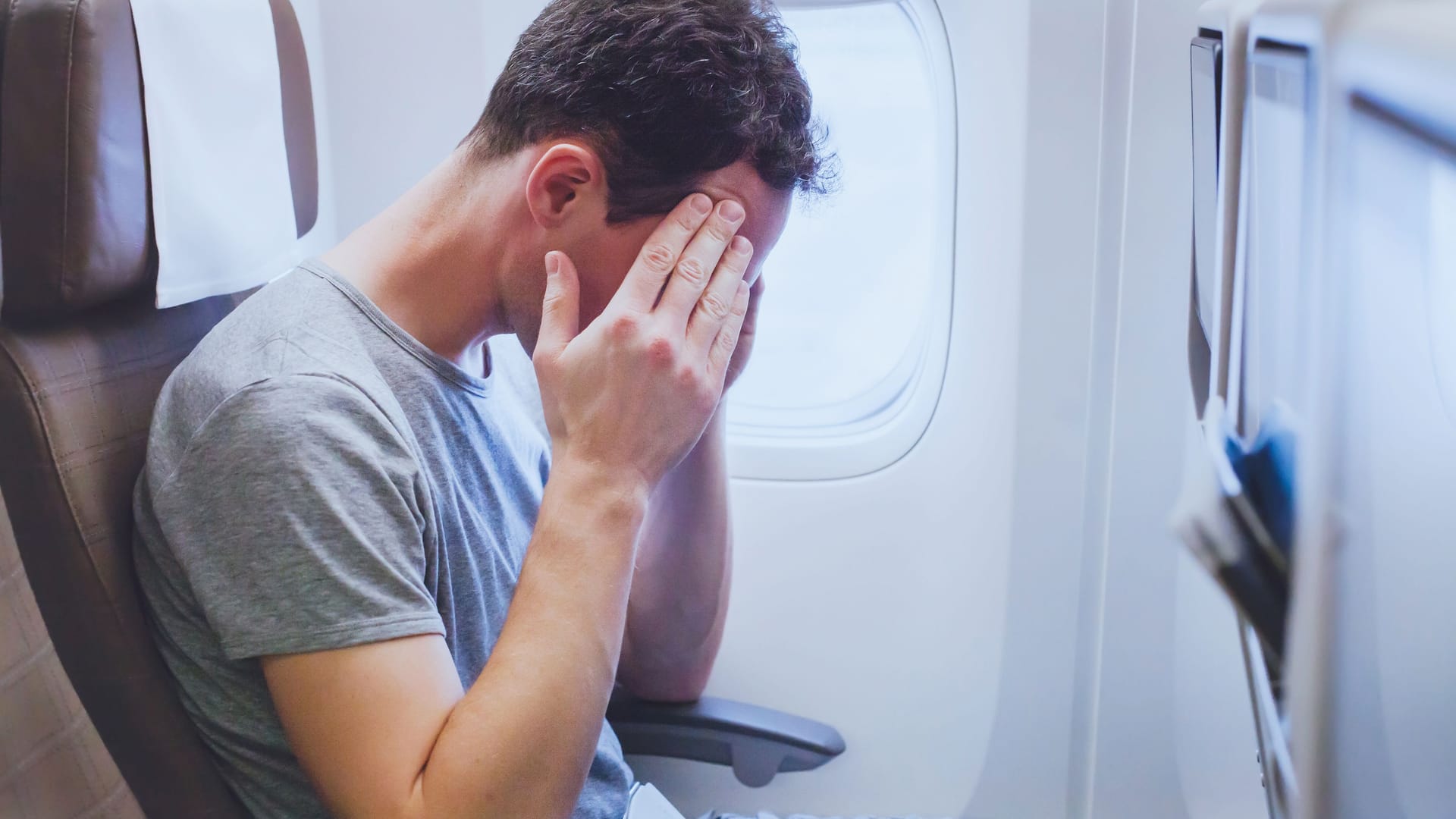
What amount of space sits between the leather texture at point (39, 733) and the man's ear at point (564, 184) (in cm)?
54

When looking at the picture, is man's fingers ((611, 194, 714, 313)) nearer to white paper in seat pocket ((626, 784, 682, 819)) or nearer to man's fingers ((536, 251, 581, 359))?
man's fingers ((536, 251, 581, 359))

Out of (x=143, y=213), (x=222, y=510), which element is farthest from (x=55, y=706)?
(x=143, y=213)

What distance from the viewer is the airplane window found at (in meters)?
1.64

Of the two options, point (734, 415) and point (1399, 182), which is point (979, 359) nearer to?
point (734, 415)

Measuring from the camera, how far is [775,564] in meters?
1.74

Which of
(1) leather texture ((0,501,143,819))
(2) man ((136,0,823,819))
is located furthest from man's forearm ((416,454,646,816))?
(1) leather texture ((0,501,143,819))

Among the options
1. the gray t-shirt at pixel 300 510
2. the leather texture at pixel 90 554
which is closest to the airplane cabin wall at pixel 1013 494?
the gray t-shirt at pixel 300 510

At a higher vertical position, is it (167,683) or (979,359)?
(979,359)

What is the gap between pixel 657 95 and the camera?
1.02m

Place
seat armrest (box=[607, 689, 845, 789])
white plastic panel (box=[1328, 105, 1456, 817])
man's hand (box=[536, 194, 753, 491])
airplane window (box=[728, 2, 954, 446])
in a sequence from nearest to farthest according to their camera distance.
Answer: white plastic panel (box=[1328, 105, 1456, 817]), man's hand (box=[536, 194, 753, 491]), seat armrest (box=[607, 689, 845, 789]), airplane window (box=[728, 2, 954, 446])

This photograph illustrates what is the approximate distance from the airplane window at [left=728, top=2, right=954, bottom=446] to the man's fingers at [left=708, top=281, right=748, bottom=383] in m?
0.52

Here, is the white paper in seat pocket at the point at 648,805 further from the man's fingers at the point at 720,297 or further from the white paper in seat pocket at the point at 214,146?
the white paper in seat pocket at the point at 214,146

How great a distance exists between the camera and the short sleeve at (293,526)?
86cm

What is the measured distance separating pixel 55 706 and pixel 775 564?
3.41 feet
